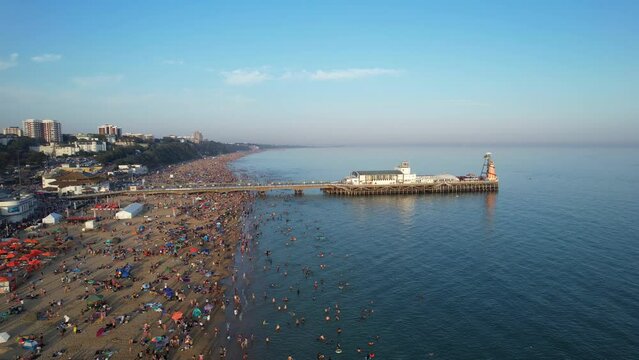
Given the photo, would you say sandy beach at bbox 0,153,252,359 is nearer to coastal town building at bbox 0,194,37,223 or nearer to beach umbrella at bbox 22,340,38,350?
beach umbrella at bbox 22,340,38,350

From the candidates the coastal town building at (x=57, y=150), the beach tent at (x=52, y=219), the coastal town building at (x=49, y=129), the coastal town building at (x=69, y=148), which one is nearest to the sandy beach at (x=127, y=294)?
the beach tent at (x=52, y=219)

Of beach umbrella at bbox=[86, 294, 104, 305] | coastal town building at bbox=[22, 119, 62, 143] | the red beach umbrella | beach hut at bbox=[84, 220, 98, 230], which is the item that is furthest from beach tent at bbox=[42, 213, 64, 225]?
coastal town building at bbox=[22, 119, 62, 143]

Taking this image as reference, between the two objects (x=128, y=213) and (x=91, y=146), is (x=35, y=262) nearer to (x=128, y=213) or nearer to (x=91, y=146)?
(x=128, y=213)

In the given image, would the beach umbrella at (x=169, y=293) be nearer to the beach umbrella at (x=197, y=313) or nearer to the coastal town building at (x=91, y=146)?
the beach umbrella at (x=197, y=313)

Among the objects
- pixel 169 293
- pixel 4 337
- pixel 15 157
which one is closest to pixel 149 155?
pixel 15 157

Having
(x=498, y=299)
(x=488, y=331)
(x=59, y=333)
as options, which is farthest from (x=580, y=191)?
(x=59, y=333)

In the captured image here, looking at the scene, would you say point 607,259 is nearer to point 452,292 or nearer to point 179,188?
point 452,292
